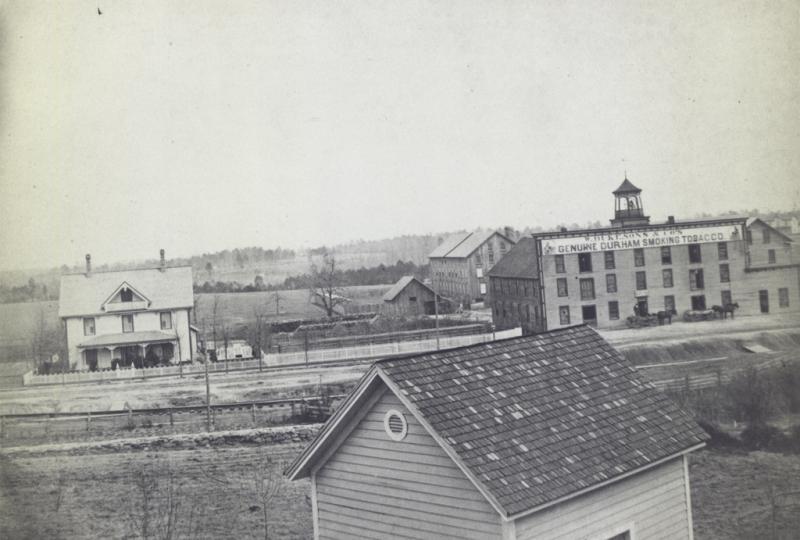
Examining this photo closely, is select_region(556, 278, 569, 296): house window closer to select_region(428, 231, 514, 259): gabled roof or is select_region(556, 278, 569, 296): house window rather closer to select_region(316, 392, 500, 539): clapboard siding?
select_region(428, 231, 514, 259): gabled roof

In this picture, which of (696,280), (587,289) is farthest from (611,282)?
(696,280)

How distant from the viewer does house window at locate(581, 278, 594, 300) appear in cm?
3111

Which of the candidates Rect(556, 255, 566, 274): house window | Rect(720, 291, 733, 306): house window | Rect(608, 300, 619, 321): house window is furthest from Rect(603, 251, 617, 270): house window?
Rect(720, 291, 733, 306): house window

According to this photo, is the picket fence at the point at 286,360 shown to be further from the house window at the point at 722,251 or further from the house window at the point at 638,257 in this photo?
the house window at the point at 722,251

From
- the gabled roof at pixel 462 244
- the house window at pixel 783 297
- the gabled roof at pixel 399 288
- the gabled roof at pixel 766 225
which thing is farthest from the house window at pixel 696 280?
the gabled roof at pixel 399 288

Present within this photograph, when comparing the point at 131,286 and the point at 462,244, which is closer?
the point at 131,286

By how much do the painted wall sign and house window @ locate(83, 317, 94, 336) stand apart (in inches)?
759

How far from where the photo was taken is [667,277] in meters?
30.7

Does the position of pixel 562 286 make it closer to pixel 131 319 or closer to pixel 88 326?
pixel 131 319

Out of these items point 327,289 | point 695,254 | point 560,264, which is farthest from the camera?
point 327,289

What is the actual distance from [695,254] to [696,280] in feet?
3.71

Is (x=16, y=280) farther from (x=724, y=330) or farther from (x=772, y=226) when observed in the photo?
(x=724, y=330)

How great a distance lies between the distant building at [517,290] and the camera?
107 ft

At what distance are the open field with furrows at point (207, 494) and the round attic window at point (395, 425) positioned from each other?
721cm
